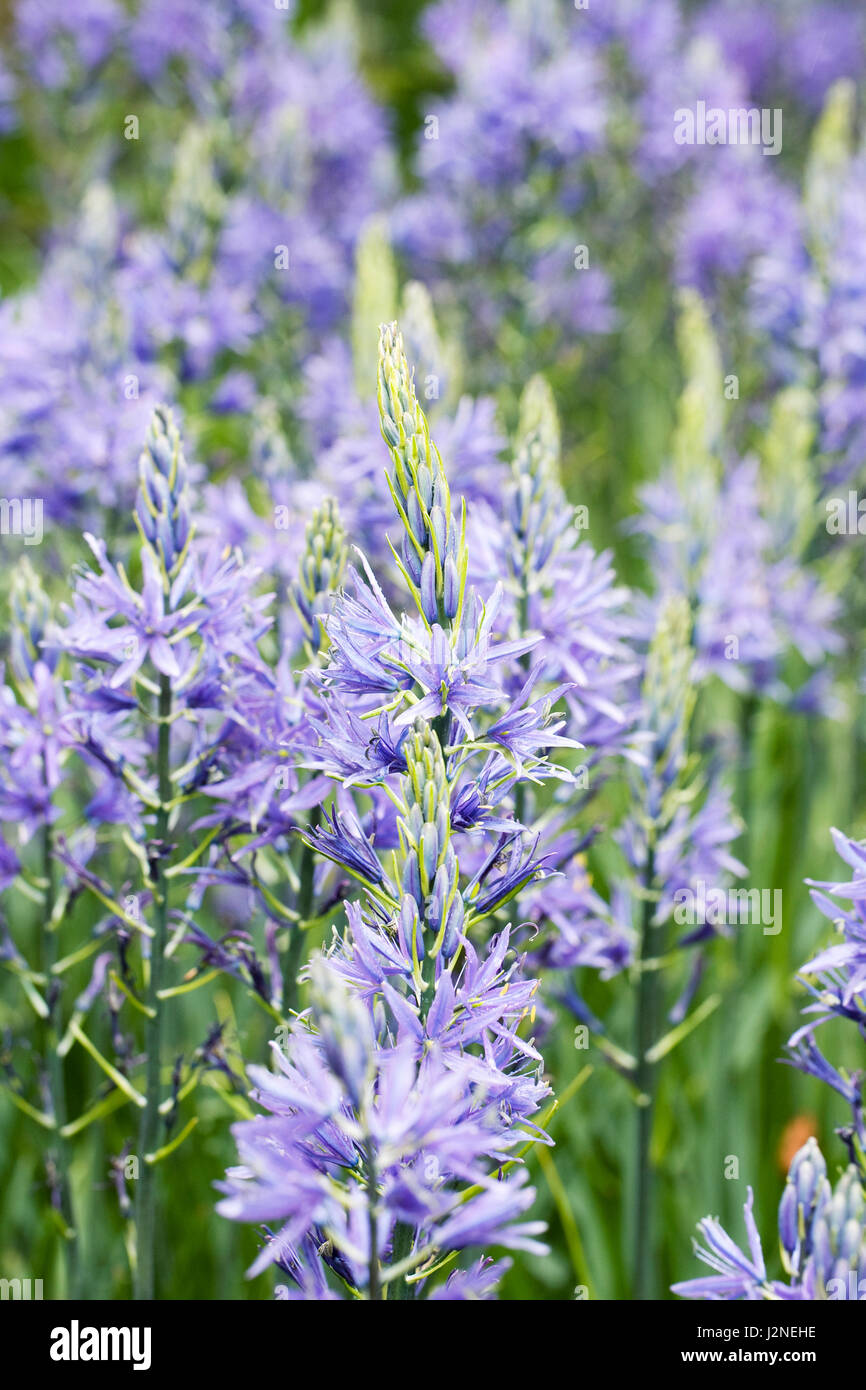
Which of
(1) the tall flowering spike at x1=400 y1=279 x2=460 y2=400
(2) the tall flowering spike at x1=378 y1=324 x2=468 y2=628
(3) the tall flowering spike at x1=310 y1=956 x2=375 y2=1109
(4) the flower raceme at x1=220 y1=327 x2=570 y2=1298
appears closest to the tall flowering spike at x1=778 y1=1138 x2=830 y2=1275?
(4) the flower raceme at x1=220 y1=327 x2=570 y2=1298

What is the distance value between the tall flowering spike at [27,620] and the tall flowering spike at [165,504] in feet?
1.22

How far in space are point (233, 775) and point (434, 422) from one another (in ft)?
5.33

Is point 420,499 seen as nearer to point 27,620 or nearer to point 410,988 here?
point 410,988

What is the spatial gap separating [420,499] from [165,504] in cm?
65

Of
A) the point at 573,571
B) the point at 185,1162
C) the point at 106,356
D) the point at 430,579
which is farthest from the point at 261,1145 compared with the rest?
the point at 106,356

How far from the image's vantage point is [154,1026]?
7.36ft

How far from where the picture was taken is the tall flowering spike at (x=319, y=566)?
7.09ft

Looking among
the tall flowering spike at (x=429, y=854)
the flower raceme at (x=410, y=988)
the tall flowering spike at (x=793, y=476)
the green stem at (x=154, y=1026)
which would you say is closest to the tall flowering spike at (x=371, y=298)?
the tall flowering spike at (x=793, y=476)

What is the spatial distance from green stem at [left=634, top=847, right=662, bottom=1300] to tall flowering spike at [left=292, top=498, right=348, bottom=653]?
0.88 metres

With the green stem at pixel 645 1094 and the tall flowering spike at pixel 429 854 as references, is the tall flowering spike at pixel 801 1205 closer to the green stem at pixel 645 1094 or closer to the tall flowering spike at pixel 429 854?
the tall flowering spike at pixel 429 854

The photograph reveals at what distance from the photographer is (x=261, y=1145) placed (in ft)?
5.15

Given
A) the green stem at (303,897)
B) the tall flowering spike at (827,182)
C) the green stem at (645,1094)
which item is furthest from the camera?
the tall flowering spike at (827,182)

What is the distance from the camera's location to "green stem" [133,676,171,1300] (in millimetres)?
2129

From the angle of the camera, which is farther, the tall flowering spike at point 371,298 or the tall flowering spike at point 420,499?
the tall flowering spike at point 371,298
